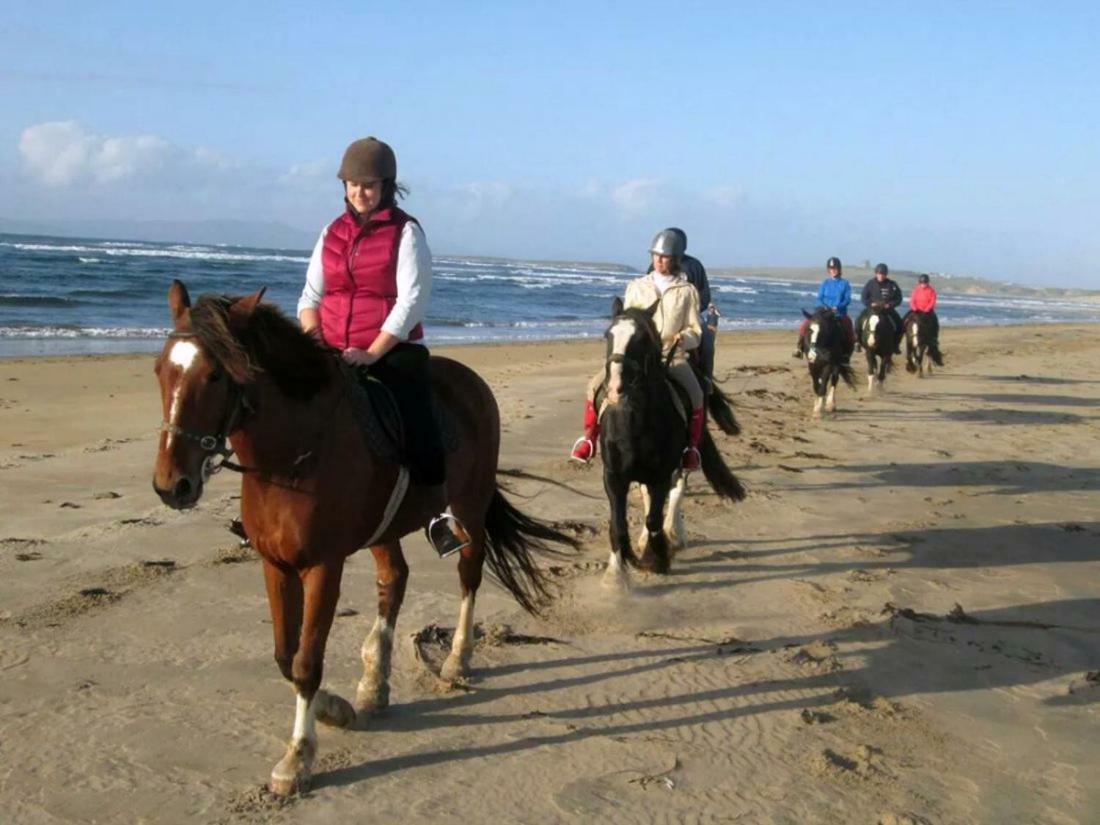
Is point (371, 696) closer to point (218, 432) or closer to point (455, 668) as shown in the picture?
point (455, 668)

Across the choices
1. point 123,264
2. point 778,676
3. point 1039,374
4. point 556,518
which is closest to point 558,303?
point 123,264

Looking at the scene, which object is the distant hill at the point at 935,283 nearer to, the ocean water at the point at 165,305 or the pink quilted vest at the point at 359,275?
the ocean water at the point at 165,305

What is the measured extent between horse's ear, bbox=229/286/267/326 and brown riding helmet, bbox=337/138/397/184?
Answer: 0.94 m

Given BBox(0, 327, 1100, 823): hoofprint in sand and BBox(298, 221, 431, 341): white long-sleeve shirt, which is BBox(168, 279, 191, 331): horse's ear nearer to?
BBox(298, 221, 431, 341): white long-sleeve shirt

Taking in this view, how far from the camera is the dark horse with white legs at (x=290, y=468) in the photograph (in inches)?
146

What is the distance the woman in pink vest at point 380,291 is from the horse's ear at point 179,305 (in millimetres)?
709

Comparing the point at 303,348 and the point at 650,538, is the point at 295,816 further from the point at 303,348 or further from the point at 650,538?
the point at 650,538

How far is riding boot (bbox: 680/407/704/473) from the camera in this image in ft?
24.4

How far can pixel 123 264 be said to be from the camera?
165 ft

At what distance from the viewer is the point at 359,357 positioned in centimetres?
453

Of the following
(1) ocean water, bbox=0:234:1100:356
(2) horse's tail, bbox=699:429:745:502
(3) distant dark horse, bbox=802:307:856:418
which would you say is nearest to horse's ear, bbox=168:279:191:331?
(2) horse's tail, bbox=699:429:745:502

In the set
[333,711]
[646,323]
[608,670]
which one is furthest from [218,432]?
[646,323]

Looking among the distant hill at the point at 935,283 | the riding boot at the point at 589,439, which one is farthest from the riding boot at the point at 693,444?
the distant hill at the point at 935,283

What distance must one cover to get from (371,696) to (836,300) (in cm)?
1266
